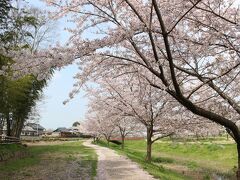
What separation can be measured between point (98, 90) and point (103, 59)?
13491 millimetres

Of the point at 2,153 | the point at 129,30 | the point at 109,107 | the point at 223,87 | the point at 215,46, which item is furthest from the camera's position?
the point at 109,107

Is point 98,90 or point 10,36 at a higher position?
point 10,36

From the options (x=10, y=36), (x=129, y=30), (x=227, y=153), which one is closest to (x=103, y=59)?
(x=129, y=30)

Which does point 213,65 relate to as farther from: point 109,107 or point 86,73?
point 109,107

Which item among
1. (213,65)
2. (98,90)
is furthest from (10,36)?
(213,65)

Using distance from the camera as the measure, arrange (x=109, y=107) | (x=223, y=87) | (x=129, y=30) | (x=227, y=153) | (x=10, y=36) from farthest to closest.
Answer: (x=227, y=153) < (x=109, y=107) < (x=10, y=36) < (x=223, y=87) < (x=129, y=30)

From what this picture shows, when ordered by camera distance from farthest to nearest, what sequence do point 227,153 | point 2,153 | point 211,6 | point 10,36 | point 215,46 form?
point 227,153, point 2,153, point 10,36, point 215,46, point 211,6

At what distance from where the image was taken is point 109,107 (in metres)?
21.9

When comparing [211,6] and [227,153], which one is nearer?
[211,6]

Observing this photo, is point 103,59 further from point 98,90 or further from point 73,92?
point 98,90

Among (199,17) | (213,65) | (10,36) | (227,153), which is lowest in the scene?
(227,153)

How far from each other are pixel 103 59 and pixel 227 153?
104ft

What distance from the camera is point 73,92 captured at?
28.2 feet

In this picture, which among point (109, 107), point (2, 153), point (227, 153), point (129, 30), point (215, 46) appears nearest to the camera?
point (129, 30)
